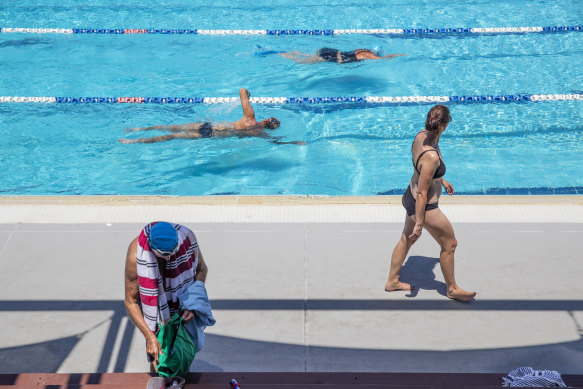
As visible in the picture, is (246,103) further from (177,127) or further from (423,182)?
(423,182)

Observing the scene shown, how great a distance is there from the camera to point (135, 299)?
2.98 metres

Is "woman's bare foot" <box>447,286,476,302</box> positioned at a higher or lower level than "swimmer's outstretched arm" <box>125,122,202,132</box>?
lower

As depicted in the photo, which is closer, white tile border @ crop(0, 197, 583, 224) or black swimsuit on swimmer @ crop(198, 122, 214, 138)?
white tile border @ crop(0, 197, 583, 224)

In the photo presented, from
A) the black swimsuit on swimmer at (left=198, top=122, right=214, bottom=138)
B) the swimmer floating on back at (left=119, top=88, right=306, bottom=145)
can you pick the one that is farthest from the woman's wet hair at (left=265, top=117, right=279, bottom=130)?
the black swimsuit on swimmer at (left=198, top=122, right=214, bottom=138)

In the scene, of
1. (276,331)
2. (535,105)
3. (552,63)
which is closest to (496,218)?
(276,331)

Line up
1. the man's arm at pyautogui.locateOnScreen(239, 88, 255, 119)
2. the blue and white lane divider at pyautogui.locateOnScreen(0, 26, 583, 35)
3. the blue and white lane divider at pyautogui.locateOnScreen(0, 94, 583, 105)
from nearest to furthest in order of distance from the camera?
1. the man's arm at pyautogui.locateOnScreen(239, 88, 255, 119)
2. the blue and white lane divider at pyautogui.locateOnScreen(0, 94, 583, 105)
3. the blue and white lane divider at pyautogui.locateOnScreen(0, 26, 583, 35)

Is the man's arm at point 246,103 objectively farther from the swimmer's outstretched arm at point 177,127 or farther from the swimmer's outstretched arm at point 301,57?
the swimmer's outstretched arm at point 301,57

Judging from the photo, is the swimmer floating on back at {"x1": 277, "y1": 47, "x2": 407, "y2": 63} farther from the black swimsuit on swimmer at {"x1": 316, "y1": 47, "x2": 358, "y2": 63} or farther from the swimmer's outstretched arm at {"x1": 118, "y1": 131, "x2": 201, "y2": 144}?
the swimmer's outstretched arm at {"x1": 118, "y1": 131, "x2": 201, "y2": 144}

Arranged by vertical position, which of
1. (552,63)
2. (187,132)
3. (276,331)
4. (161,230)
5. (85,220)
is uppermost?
(552,63)

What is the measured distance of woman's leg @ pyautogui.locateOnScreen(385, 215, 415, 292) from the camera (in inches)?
159

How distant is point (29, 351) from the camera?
374 cm

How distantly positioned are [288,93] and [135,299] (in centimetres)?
684

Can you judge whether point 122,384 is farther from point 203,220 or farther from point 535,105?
Answer: point 535,105

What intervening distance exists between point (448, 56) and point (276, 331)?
7.69m
